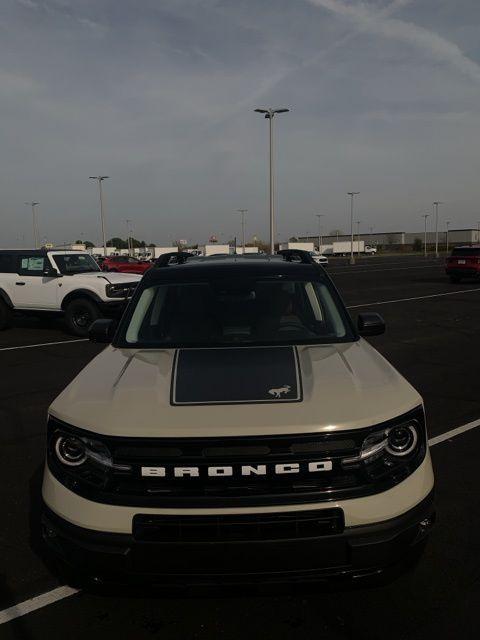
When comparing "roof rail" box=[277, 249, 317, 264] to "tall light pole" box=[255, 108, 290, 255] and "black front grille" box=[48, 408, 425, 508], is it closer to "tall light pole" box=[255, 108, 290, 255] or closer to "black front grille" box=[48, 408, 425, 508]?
"black front grille" box=[48, 408, 425, 508]

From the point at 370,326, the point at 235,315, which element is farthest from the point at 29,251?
the point at 370,326

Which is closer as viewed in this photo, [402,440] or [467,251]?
[402,440]

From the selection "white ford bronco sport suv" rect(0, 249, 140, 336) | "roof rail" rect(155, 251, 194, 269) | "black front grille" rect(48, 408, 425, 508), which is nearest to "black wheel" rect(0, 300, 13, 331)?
"white ford bronco sport suv" rect(0, 249, 140, 336)

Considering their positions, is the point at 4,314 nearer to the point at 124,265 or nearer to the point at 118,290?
the point at 118,290

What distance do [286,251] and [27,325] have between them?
11109mm

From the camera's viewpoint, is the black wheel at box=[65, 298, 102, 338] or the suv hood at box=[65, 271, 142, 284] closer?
the black wheel at box=[65, 298, 102, 338]

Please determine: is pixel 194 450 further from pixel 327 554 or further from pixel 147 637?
pixel 147 637

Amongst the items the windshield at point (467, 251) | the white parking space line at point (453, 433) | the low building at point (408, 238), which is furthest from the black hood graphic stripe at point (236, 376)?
the low building at point (408, 238)

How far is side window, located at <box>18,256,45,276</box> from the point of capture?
1266cm

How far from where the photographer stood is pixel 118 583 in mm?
2268

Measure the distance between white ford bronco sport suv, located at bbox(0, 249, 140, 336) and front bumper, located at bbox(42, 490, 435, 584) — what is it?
10.1m

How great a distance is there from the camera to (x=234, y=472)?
7.43ft

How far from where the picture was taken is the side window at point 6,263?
12875mm

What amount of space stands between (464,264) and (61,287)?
20464 mm
